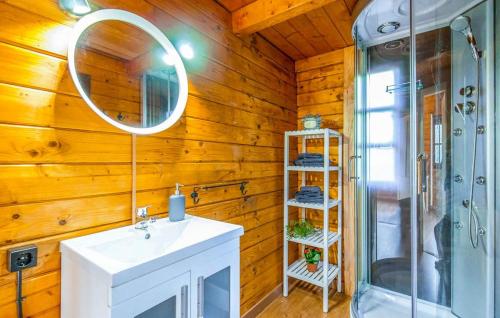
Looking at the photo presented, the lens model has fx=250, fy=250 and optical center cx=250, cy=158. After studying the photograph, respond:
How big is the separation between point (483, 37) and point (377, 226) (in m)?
1.44

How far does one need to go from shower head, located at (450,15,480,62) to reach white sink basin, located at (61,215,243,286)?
1.79m

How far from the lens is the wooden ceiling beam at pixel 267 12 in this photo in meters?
1.53

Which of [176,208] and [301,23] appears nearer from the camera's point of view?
[176,208]

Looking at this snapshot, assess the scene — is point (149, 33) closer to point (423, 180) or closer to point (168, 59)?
point (168, 59)

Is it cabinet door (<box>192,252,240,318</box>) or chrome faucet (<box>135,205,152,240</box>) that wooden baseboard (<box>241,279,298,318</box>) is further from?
chrome faucet (<box>135,205,152,240</box>)

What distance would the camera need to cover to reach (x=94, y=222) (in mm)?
1077

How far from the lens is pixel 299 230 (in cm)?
219

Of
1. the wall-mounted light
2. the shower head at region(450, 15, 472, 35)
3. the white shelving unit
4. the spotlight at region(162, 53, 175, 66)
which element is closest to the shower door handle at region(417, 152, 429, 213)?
the white shelving unit

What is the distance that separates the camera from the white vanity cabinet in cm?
76

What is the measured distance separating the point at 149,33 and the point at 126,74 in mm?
268

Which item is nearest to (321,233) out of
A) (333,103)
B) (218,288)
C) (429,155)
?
(429,155)

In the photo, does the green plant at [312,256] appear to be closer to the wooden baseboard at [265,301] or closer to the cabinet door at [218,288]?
the wooden baseboard at [265,301]

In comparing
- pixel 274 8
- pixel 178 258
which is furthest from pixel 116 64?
pixel 274 8

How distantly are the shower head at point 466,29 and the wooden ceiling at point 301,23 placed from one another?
65 cm
